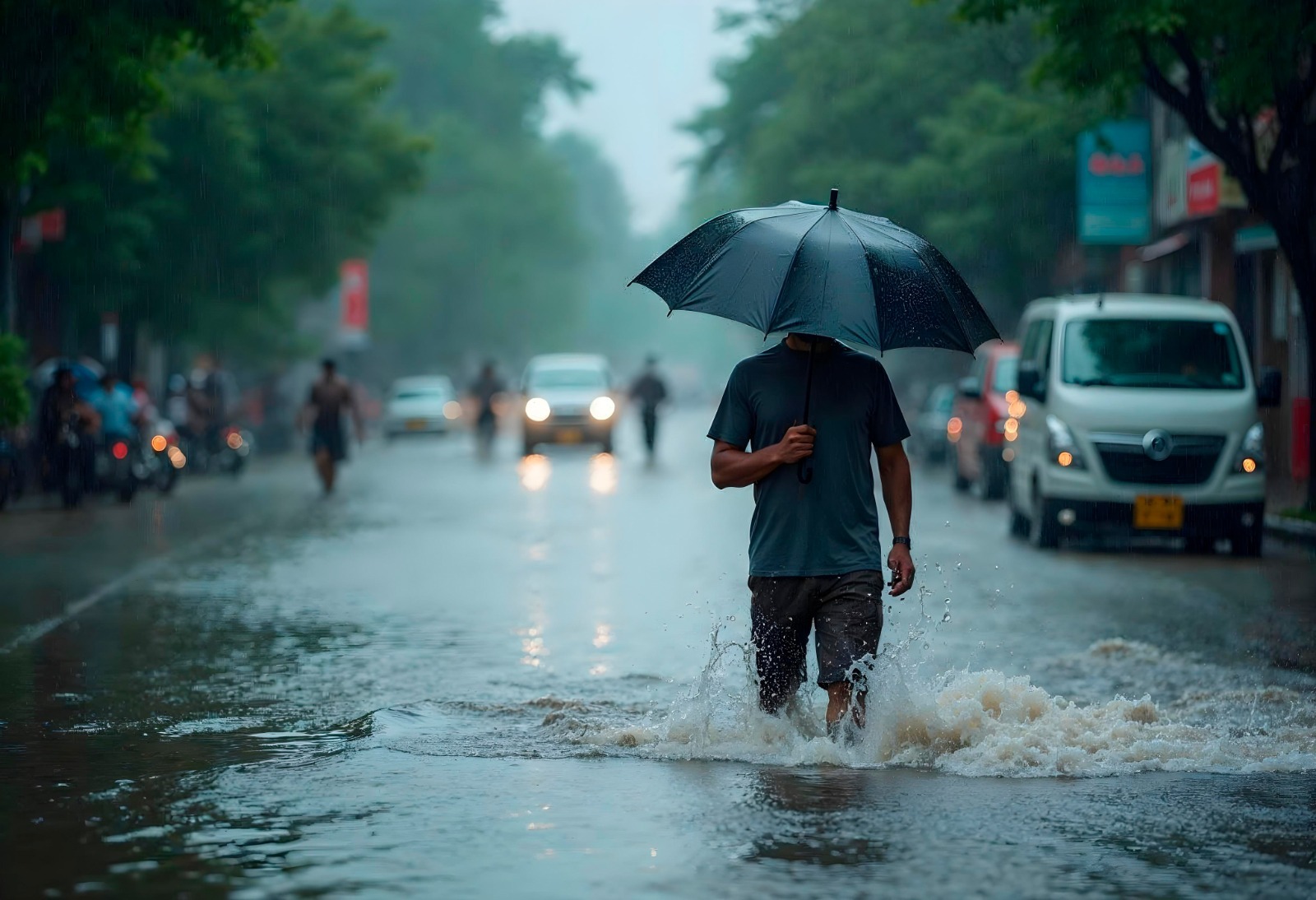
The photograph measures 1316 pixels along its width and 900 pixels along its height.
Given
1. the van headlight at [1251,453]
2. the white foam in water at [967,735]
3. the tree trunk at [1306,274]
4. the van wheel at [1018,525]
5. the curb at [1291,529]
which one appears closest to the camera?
the white foam in water at [967,735]

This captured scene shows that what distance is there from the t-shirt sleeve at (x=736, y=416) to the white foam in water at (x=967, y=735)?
3.02 ft

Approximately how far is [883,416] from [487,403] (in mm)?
35472

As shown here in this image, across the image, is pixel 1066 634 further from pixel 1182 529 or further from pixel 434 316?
pixel 434 316

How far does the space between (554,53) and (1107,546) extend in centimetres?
6950

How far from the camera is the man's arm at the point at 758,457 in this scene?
23.0 ft

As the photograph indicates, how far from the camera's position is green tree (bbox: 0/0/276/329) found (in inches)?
651

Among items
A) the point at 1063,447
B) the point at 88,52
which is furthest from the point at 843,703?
the point at 88,52

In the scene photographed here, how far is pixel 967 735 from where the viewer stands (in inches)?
299

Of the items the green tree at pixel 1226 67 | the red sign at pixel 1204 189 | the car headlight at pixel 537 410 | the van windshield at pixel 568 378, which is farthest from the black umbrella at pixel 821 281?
the van windshield at pixel 568 378

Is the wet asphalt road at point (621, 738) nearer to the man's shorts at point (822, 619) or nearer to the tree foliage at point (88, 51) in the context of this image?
the man's shorts at point (822, 619)

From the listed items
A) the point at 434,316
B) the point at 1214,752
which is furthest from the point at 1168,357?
the point at 434,316

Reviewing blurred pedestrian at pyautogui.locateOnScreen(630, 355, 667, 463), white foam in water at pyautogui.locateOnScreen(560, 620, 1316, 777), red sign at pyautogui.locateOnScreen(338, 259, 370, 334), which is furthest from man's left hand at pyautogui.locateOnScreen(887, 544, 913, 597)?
red sign at pyautogui.locateOnScreen(338, 259, 370, 334)

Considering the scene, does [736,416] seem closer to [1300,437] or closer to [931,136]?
[1300,437]

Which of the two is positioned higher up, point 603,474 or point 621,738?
point 603,474
